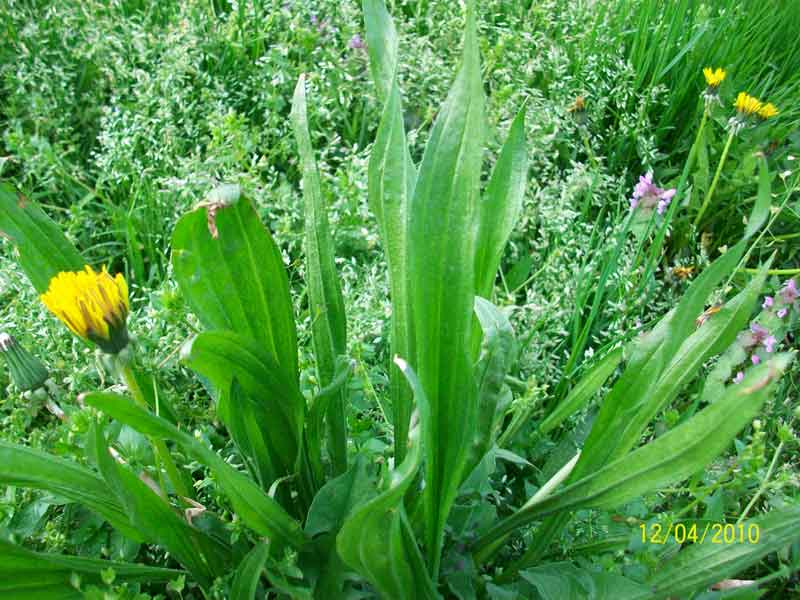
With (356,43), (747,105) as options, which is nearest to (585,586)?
(747,105)

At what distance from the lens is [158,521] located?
1023 millimetres

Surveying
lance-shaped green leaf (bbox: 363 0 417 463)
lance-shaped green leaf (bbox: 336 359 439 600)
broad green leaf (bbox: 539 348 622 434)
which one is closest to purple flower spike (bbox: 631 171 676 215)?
broad green leaf (bbox: 539 348 622 434)

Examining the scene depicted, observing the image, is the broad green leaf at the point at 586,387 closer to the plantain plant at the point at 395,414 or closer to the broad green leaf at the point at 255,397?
the plantain plant at the point at 395,414

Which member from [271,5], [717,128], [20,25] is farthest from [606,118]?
[20,25]

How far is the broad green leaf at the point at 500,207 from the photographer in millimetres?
1206

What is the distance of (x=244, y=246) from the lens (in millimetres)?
→ 1016

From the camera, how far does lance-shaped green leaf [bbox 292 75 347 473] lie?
110 centimetres

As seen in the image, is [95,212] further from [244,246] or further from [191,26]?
[244,246]

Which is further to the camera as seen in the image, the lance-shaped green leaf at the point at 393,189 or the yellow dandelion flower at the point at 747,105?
the yellow dandelion flower at the point at 747,105

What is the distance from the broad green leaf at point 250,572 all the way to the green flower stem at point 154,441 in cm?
A: 14

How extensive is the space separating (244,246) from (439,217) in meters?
0.26

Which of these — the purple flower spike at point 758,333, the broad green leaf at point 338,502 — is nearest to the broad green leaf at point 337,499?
the broad green leaf at point 338,502

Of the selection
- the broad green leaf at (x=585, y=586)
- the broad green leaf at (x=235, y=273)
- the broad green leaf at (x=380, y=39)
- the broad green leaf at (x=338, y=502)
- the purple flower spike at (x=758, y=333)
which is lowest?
the broad green leaf at (x=585, y=586)

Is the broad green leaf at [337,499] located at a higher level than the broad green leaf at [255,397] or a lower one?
lower
